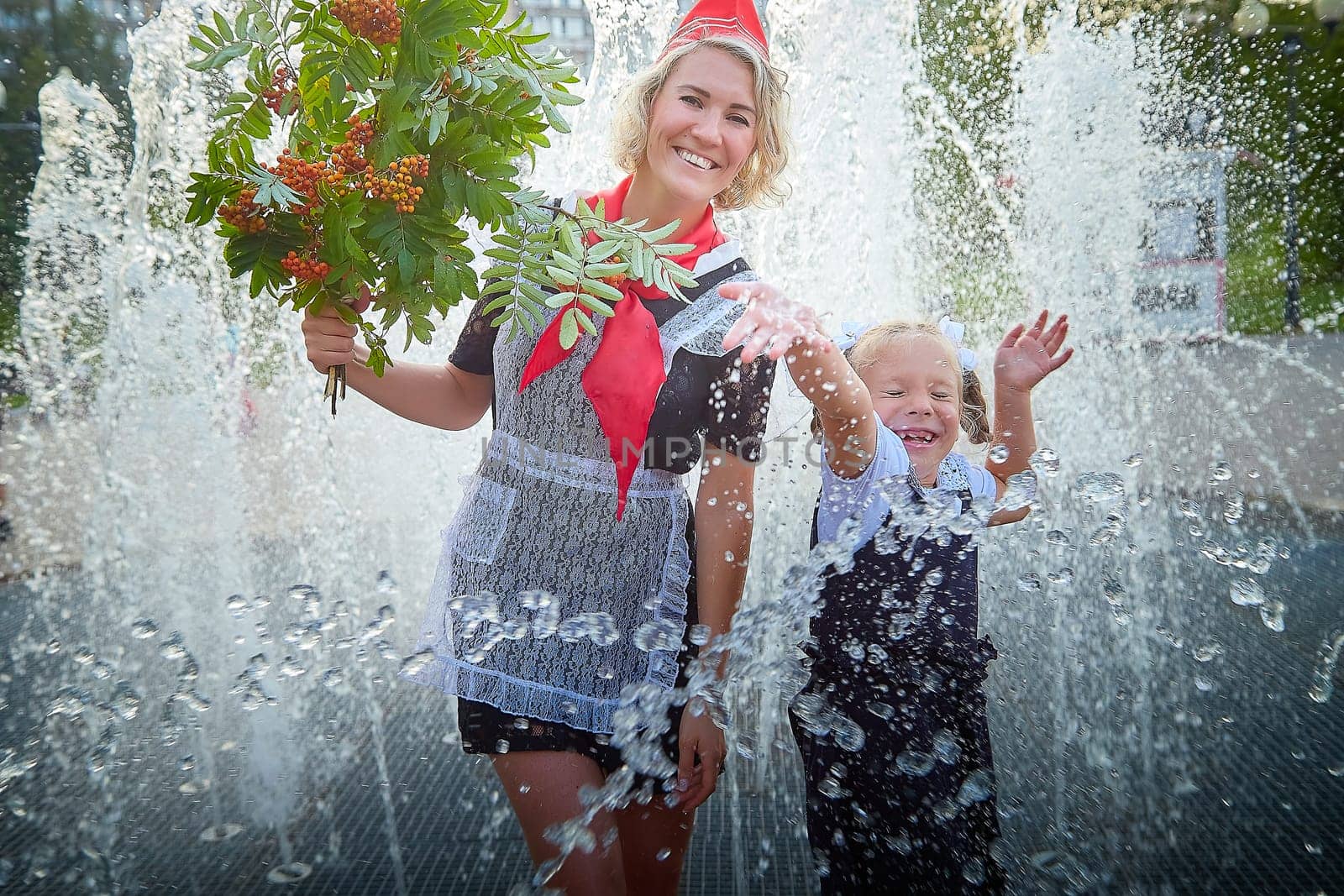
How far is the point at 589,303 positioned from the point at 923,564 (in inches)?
35.8

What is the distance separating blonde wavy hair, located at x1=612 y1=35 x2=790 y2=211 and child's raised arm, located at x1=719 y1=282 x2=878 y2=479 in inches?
16.5

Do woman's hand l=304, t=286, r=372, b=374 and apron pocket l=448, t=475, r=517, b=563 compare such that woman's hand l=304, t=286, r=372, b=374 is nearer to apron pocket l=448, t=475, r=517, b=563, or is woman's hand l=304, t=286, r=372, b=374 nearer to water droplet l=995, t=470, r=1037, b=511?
apron pocket l=448, t=475, r=517, b=563

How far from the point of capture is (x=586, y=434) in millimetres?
1703

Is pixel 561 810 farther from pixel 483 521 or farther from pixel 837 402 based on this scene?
pixel 837 402

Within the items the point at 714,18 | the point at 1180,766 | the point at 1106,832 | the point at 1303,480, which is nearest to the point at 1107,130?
the point at 1303,480

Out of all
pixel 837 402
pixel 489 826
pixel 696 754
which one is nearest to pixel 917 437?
pixel 837 402

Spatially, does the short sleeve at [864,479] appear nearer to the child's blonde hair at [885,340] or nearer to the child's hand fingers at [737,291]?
the child's blonde hair at [885,340]

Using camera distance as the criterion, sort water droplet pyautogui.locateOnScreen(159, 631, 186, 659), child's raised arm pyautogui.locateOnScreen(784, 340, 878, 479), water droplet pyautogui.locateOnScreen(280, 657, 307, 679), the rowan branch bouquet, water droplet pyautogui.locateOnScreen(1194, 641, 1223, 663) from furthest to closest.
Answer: water droplet pyautogui.locateOnScreen(1194, 641, 1223, 663), water droplet pyautogui.locateOnScreen(280, 657, 307, 679), water droplet pyautogui.locateOnScreen(159, 631, 186, 659), child's raised arm pyautogui.locateOnScreen(784, 340, 878, 479), the rowan branch bouquet

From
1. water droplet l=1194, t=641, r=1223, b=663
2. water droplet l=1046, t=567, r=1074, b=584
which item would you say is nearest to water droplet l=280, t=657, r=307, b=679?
water droplet l=1046, t=567, r=1074, b=584

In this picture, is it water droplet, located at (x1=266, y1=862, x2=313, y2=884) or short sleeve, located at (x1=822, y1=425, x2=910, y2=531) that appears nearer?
short sleeve, located at (x1=822, y1=425, x2=910, y2=531)

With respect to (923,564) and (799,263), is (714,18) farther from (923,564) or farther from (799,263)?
(799,263)

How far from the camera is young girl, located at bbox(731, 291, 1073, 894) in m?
1.79

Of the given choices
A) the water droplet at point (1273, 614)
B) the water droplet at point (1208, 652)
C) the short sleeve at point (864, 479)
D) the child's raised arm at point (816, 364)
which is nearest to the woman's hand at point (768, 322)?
the child's raised arm at point (816, 364)

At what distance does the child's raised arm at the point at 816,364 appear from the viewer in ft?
4.78
